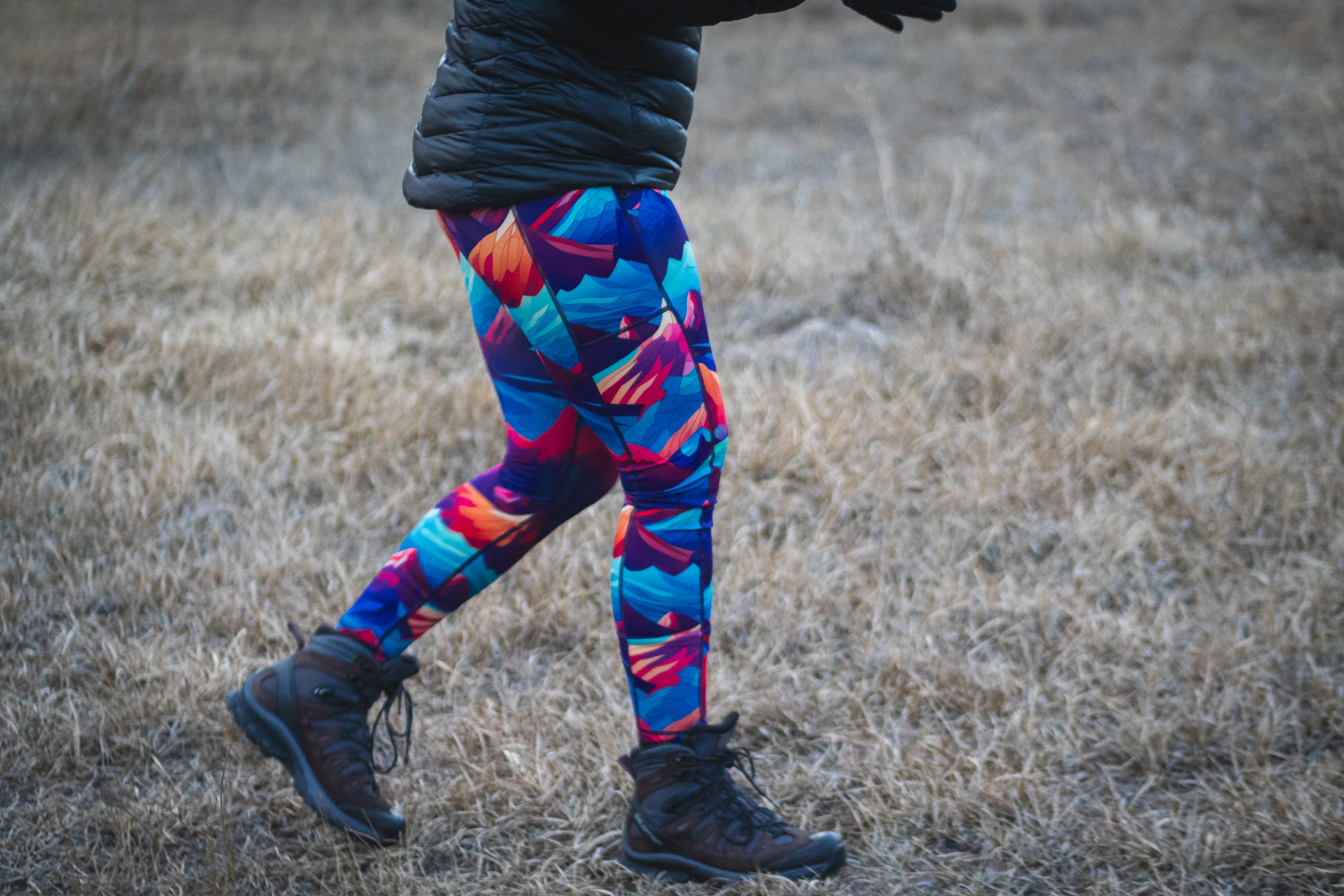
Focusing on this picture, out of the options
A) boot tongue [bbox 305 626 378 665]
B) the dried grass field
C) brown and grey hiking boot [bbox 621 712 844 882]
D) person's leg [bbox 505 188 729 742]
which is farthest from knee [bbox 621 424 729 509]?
the dried grass field

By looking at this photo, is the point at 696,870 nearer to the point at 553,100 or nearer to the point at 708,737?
the point at 708,737

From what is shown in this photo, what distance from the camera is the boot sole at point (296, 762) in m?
1.82

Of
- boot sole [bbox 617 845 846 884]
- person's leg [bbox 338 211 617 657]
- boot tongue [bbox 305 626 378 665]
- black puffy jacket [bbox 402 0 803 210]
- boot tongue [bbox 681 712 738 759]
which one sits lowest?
boot sole [bbox 617 845 846 884]

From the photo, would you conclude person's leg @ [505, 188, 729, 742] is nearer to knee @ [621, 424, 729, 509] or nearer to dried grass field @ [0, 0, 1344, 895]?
knee @ [621, 424, 729, 509]

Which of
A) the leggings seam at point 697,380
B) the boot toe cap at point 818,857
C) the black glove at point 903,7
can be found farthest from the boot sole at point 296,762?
the black glove at point 903,7

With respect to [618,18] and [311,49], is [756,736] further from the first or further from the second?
[311,49]

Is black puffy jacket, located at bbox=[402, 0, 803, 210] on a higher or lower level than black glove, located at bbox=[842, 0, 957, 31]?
lower

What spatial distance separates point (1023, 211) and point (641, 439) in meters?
5.20

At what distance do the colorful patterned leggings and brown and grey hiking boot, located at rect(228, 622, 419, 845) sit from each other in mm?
60

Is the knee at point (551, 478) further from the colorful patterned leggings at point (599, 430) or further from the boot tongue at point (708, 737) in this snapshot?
the boot tongue at point (708, 737)

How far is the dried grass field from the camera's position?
197 cm

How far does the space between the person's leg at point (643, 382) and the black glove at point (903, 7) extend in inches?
17.2

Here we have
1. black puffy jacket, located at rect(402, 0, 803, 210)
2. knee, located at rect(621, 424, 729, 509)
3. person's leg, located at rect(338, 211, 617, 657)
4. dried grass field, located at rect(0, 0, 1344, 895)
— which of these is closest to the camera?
black puffy jacket, located at rect(402, 0, 803, 210)

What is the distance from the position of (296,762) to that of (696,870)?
2.51ft
